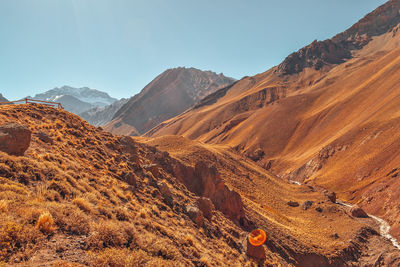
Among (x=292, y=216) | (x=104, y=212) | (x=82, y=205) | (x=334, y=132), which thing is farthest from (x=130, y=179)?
(x=334, y=132)

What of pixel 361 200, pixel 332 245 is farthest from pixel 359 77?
pixel 332 245

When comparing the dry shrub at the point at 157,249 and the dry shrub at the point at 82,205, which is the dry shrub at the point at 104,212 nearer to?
the dry shrub at the point at 82,205

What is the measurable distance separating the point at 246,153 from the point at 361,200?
128 ft

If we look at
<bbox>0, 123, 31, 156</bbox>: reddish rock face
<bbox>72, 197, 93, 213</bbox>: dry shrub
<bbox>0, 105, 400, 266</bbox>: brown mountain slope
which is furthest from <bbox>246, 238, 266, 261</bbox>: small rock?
<bbox>0, 123, 31, 156</bbox>: reddish rock face

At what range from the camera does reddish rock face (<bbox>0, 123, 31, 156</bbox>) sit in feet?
25.9

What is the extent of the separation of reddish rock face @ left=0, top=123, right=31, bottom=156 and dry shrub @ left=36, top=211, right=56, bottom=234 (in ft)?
13.9

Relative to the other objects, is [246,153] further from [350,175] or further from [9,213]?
[9,213]

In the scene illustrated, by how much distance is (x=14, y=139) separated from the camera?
8.15m

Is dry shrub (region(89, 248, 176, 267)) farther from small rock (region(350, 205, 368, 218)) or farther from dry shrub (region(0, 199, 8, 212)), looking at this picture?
small rock (region(350, 205, 368, 218))

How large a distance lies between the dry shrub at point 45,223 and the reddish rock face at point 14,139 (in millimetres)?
4249

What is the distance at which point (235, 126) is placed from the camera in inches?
3777

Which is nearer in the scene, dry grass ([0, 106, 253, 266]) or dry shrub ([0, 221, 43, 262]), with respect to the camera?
dry shrub ([0, 221, 43, 262])

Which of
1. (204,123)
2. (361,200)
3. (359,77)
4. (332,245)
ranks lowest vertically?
(361,200)

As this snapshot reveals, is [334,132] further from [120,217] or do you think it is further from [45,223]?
[45,223]
